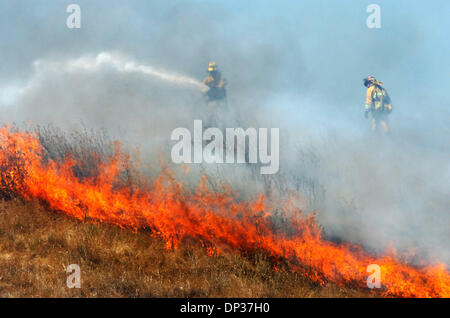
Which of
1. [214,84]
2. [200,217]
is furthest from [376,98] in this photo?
[200,217]

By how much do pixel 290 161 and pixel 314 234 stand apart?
11.1ft

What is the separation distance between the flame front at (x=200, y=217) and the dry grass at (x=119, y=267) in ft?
0.97

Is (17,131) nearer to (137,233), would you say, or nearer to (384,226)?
(137,233)

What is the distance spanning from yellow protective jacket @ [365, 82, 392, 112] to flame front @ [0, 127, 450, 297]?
618 centimetres

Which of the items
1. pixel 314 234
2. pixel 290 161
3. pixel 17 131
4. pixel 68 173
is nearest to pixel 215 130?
pixel 290 161

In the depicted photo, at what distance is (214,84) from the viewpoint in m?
12.7

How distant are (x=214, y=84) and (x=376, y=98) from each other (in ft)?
20.6

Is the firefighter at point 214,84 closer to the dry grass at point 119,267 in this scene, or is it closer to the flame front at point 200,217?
the flame front at point 200,217

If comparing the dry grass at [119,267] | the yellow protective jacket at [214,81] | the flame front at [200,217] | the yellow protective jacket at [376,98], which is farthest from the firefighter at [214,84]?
the dry grass at [119,267]

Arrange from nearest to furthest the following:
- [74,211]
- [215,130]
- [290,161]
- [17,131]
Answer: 1. [74,211]
2. [290,161]
3. [17,131]
4. [215,130]

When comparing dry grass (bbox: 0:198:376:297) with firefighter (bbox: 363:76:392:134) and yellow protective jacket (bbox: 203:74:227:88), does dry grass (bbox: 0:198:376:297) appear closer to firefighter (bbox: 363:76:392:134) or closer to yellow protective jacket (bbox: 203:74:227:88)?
firefighter (bbox: 363:76:392:134)

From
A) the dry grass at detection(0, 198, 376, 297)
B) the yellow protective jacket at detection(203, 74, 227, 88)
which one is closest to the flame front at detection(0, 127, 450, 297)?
the dry grass at detection(0, 198, 376, 297)

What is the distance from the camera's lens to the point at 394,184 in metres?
7.93
